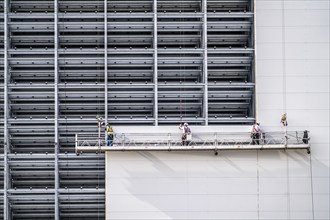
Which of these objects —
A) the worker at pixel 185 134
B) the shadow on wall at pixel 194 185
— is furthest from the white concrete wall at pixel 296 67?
the worker at pixel 185 134

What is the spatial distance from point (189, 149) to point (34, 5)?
1175 centimetres

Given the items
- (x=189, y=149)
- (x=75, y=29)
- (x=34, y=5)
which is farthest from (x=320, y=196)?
(x=34, y=5)

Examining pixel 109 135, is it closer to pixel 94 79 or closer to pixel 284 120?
pixel 94 79

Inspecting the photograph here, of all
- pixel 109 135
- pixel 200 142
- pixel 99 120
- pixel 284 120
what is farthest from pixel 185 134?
pixel 284 120

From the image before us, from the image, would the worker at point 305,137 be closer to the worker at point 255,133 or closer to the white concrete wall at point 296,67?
the white concrete wall at point 296,67

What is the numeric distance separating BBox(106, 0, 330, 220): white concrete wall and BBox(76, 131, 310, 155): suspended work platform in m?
0.50

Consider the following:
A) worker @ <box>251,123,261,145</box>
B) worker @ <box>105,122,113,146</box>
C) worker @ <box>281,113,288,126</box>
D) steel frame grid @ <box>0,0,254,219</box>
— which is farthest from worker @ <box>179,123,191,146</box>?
worker @ <box>281,113,288,126</box>

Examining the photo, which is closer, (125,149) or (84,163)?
(125,149)

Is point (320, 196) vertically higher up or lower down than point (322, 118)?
lower down

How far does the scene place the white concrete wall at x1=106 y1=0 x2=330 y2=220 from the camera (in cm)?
2492

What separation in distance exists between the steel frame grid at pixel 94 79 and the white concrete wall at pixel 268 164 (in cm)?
140

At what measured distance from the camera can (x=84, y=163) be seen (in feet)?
87.2

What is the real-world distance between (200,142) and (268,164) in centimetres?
373

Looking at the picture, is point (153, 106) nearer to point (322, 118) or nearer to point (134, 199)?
point (134, 199)
